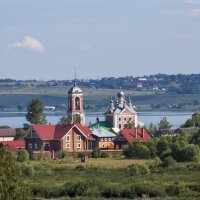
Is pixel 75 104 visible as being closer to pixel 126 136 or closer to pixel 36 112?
pixel 36 112

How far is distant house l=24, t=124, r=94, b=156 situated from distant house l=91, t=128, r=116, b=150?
2474 mm

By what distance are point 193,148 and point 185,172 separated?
10.8 metres

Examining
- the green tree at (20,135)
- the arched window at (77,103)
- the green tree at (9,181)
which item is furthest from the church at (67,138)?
the green tree at (9,181)

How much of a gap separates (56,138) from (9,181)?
45.6m

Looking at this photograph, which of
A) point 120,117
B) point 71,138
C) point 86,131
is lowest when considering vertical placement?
point 71,138

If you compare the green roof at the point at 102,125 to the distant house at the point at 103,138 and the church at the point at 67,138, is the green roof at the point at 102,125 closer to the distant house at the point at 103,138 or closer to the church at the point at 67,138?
the church at the point at 67,138

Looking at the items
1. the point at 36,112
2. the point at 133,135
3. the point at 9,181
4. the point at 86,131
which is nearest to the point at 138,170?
the point at 9,181

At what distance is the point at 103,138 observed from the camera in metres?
87.7

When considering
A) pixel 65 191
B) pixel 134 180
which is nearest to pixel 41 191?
pixel 65 191

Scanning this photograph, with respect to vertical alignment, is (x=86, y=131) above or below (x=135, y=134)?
above

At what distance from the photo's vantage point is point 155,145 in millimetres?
71938

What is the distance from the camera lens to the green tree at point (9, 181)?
117ft

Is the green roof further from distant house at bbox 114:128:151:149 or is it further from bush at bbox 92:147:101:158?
bush at bbox 92:147:101:158

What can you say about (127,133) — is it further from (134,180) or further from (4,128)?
(134,180)
